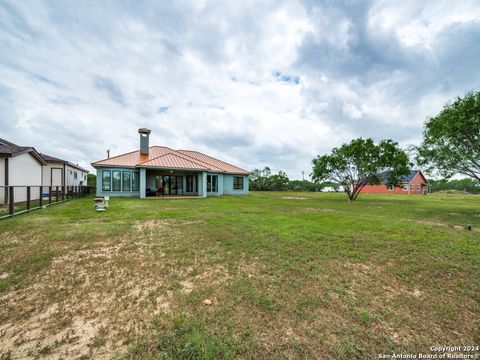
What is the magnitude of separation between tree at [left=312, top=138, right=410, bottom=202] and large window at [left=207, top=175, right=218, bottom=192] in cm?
930

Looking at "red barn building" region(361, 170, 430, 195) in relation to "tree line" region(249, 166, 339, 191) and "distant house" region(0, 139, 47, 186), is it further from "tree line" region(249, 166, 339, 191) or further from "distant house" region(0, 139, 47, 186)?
"distant house" region(0, 139, 47, 186)

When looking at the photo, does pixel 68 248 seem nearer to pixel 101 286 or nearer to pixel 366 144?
pixel 101 286

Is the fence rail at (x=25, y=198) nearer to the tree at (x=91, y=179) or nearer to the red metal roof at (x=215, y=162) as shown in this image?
the red metal roof at (x=215, y=162)

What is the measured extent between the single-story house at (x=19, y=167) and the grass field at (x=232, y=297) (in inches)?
346

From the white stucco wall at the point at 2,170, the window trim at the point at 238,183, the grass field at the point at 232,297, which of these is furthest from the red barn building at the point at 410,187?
the white stucco wall at the point at 2,170

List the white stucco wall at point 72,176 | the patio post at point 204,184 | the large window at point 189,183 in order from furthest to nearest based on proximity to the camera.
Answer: the large window at point 189,183, the white stucco wall at point 72,176, the patio post at point 204,184

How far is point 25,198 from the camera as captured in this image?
365 inches

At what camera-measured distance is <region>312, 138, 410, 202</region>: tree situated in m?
16.2

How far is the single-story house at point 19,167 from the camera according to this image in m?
10.6

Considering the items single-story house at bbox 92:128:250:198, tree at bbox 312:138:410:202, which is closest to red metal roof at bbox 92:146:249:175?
single-story house at bbox 92:128:250:198

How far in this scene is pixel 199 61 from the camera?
13242 millimetres

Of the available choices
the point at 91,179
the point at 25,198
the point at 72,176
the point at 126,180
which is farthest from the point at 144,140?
the point at 91,179

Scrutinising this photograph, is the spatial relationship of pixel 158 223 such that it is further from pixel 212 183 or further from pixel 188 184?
pixel 188 184

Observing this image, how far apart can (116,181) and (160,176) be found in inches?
149
